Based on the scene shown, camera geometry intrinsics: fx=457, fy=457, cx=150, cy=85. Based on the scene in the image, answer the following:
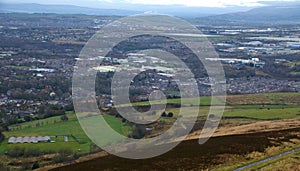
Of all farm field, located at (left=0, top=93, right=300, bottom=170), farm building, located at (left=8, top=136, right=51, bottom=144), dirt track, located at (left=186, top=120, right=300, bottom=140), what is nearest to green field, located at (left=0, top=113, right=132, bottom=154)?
farm field, located at (left=0, top=93, right=300, bottom=170)

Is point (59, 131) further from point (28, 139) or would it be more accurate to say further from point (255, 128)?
point (255, 128)

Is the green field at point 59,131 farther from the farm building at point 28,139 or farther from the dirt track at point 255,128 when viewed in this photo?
the dirt track at point 255,128

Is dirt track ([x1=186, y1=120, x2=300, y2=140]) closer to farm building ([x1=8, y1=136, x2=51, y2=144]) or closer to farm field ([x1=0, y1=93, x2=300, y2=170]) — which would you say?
farm field ([x1=0, y1=93, x2=300, y2=170])

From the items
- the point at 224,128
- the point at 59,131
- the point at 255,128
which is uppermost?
the point at 255,128

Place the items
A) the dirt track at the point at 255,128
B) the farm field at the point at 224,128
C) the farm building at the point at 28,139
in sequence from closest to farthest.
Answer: the farm field at the point at 224,128, the dirt track at the point at 255,128, the farm building at the point at 28,139

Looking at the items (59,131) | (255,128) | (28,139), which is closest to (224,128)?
(255,128)

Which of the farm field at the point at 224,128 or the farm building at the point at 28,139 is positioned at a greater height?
the farm field at the point at 224,128

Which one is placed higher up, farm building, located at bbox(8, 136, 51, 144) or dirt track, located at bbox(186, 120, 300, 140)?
dirt track, located at bbox(186, 120, 300, 140)

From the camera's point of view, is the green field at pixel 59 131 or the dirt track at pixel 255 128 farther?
the green field at pixel 59 131

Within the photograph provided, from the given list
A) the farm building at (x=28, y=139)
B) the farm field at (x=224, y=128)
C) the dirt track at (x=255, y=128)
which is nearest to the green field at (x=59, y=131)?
the farm field at (x=224, y=128)

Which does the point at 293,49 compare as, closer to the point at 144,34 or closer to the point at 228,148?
the point at 144,34

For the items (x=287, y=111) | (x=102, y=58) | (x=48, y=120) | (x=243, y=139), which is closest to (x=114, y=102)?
(x=48, y=120)
